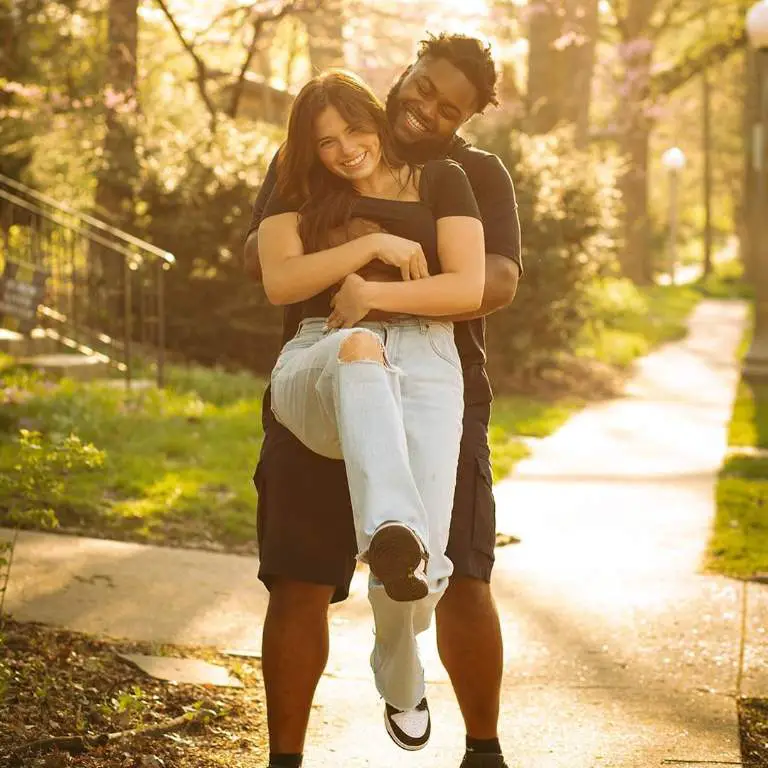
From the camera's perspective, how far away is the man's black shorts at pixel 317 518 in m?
3.31

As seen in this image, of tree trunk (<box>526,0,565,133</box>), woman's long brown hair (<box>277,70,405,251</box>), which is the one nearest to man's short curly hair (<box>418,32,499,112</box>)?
woman's long brown hair (<box>277,70,405,251</box>)

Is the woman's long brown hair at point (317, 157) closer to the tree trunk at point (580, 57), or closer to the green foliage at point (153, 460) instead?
the green foliage at point (153, 460)

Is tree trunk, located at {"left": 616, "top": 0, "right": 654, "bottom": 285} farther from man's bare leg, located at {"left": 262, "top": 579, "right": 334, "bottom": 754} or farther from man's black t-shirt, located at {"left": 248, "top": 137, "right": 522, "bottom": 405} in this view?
man's bare leg, located at {"left": 262, "top": 579, "right": 334, "bottom": 754}

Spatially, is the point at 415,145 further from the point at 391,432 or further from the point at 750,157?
the point at 750,157

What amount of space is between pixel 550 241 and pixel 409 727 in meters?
10.2

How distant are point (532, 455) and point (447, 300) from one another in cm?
659

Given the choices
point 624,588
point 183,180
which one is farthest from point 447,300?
point 183,180

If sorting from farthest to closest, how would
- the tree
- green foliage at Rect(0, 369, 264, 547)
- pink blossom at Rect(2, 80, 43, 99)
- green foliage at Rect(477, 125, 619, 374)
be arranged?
the tree
pink blossom at Rect(2, 80, 43, 99)
green foliage at Rect(477, 125, 619, 374)
green foliage at Rect(0, 369, 264, 547)

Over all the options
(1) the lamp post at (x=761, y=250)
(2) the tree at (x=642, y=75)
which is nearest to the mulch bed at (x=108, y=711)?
(1) the lamp post at (x=761, y=250)

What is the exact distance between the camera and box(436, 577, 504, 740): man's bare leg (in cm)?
345

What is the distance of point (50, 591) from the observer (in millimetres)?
5312

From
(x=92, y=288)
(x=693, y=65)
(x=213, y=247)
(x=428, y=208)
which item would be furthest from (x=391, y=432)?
(x=693, y=65)

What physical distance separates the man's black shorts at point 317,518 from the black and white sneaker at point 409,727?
336mm

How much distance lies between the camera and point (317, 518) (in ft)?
10.9
